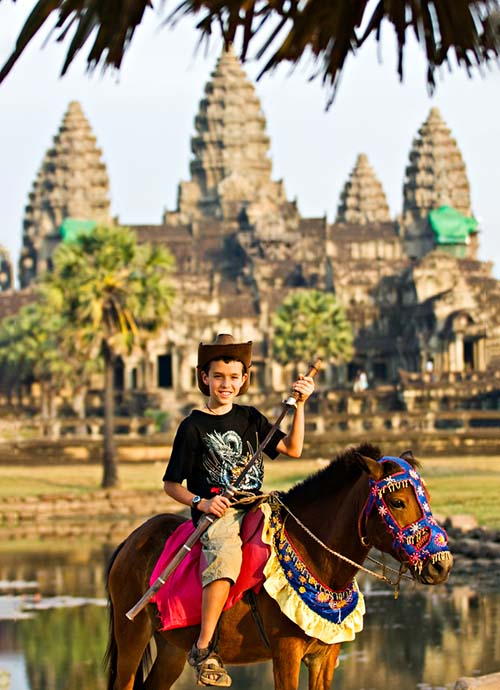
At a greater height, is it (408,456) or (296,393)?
(296,393)

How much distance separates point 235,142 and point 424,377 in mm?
64037

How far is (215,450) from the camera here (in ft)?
29.1

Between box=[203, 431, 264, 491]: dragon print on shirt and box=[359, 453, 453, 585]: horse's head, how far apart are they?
0.68 metres

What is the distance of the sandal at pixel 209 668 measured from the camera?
8.58 m

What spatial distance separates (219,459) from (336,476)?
24.3 inches

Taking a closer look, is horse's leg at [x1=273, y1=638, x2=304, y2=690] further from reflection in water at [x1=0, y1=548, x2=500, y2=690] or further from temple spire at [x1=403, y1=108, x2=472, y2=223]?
temple spire at [x1=403, y1=108, x2=472, y2=223]

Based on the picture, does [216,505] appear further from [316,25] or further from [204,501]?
[316,25]

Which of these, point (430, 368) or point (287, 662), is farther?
point (430, 368)

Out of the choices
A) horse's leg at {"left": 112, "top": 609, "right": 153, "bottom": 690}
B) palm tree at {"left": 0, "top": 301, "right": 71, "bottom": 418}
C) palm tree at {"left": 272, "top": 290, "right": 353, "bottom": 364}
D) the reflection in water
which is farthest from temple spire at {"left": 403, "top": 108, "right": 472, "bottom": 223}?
horse's leg at {"left": 112, "top": 609, "right": 153, "bottom": 690}

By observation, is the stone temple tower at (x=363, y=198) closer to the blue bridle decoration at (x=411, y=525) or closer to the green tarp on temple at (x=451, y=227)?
the green tarp on temple at (x=451, y=227)

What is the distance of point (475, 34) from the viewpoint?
5891mm

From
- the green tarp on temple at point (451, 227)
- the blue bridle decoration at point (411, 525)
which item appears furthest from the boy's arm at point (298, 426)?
the green tarp on temple at point (451, 227)

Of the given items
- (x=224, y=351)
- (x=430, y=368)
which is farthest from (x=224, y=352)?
(x=430, y=368)

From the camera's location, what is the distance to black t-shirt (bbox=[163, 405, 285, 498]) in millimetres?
8859
